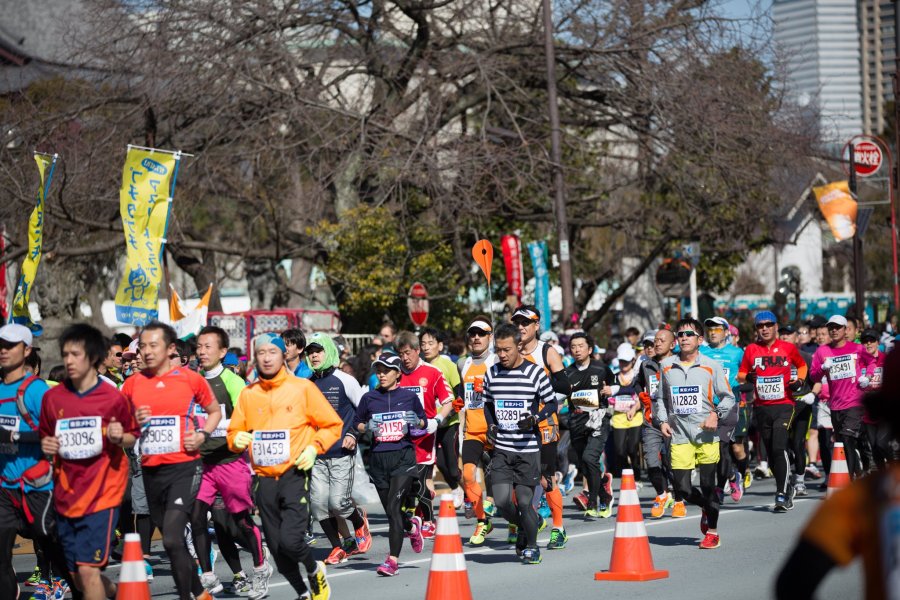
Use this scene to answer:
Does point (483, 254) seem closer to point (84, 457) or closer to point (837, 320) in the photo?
point (837, 320)

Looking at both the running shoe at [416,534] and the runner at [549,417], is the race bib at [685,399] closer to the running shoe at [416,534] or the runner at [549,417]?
the runner at [549,417]

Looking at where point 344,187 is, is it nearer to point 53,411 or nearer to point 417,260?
point 417,260

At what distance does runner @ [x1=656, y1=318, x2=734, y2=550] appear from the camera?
10602 mm

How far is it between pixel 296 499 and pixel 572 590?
2011 millimetres

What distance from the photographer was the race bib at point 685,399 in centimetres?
1077

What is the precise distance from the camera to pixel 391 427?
10562 millimetres

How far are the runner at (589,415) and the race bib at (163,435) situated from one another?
5.91 meters

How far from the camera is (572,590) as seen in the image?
28.6 feet

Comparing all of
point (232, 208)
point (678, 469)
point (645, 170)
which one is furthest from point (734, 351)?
point (232, 208)

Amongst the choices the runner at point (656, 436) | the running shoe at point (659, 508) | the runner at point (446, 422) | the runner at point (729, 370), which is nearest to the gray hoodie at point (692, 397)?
the runner at point (656, 436)

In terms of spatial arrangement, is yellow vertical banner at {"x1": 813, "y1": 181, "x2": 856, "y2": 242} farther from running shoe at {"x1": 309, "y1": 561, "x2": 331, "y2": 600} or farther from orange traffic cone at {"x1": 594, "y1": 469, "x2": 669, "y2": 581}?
running shoe at {"x1": 309, "y1": 561, "x2": 331, "y2": 600}

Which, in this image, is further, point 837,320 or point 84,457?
point 837,320

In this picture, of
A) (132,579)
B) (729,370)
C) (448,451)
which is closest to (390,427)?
(448,451)

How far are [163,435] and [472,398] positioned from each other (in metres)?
4.36
